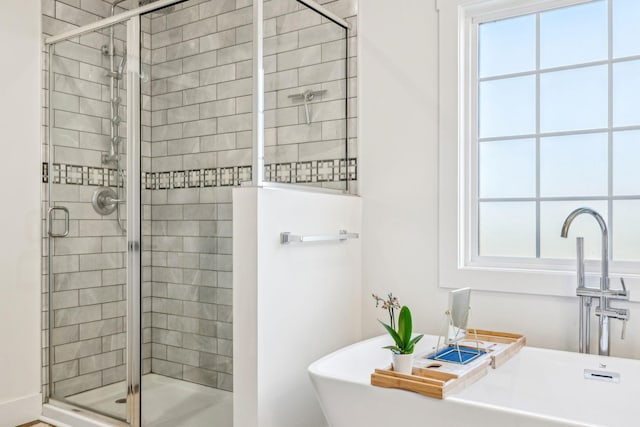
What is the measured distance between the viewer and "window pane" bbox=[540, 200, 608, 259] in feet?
7.58

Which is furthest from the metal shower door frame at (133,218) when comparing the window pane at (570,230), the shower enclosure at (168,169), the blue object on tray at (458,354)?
the window pane at (570,230)

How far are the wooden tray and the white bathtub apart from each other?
0.03 metres

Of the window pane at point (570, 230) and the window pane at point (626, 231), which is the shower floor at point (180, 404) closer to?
the window pane at point (570, 230)

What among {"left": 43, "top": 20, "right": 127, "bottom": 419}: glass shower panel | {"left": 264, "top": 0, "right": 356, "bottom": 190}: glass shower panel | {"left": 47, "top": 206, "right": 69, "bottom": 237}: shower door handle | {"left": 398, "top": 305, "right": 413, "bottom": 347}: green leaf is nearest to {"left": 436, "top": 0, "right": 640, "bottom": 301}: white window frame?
{"left": 264, "top": 0, "right": 356, "bottom": 190}: glass shower panel

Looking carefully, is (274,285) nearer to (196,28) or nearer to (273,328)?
(273,328)

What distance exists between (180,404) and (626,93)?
2417 millimetres

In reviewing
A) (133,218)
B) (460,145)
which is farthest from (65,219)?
(460,145)

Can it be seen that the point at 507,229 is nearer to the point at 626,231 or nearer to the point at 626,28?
the point at 626,231

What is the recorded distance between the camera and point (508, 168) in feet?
8.22

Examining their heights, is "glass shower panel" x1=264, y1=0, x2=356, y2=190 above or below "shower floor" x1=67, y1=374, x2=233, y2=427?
above

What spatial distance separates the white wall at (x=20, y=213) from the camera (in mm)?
2869

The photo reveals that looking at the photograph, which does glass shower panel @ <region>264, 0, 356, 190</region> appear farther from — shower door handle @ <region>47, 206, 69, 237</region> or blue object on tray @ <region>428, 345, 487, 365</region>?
shower door handle @ <region>47, 206, 69, 237</region>

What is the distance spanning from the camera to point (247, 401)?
2.15m

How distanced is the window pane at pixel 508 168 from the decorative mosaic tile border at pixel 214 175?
2.17ft
